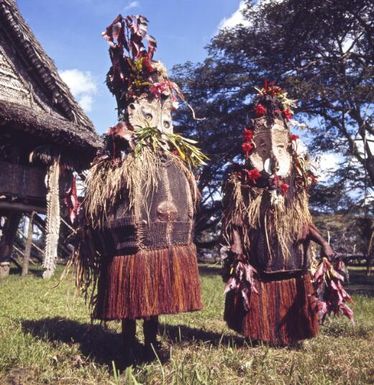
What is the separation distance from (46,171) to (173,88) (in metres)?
7.26

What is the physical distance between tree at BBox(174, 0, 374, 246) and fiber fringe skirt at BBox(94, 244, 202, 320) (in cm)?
958

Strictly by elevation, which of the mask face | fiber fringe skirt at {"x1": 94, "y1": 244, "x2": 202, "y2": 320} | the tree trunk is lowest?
fiber fringe skirt at {"x1": 94, "y1": 244, "x2": 202, "y2": 320}

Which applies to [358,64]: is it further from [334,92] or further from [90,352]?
[90,352]

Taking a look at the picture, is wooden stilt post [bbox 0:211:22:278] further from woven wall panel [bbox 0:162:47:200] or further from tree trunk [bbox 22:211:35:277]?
woven wall panel [bbox 0:162:47:200]

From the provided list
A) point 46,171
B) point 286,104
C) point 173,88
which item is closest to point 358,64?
point 46,171

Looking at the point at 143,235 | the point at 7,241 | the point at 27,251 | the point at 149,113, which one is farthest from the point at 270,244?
the point at 27,251

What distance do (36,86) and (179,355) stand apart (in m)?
8.03

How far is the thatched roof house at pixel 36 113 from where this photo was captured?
952 cm

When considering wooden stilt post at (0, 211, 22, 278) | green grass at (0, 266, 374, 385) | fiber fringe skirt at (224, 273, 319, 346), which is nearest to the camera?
green grass at (0, 266, 374, 385)

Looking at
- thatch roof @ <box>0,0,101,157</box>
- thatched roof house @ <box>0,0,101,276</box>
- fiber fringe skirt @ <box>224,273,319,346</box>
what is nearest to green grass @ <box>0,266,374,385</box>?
fiber fringe skirt @ <box>224,273,319,346</box>

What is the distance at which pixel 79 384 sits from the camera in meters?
2.83

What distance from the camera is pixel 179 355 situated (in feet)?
11.5

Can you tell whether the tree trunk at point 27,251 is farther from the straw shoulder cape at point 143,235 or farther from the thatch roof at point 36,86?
the straw shoulder cape at point 143,235

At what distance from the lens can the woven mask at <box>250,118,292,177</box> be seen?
4.07 meters
